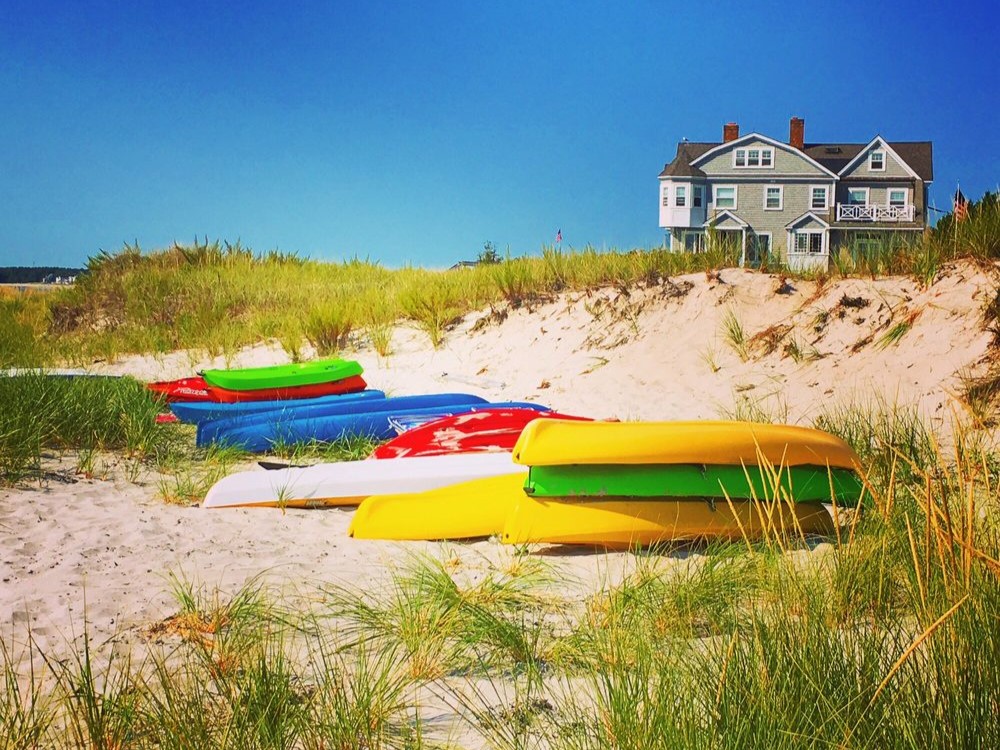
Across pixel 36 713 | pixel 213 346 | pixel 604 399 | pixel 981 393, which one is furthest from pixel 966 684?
pixel 213 346

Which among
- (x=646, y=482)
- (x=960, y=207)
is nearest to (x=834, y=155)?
(x=960, y=207)

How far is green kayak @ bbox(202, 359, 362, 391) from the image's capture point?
338 inches

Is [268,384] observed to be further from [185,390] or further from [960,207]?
[960,207]

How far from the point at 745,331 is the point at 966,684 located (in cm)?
774

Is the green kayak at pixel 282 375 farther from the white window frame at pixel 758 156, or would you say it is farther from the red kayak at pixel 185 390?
the white window frame at pixel 758 156

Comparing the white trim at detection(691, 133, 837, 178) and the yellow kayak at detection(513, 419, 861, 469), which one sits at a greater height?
the white trim at detection(691, 133, 837, 178)

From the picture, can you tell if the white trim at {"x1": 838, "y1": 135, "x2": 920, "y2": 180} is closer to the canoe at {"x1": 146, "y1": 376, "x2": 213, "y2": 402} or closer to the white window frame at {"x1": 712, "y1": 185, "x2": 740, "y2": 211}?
the white window frame at {"x1": 712, "y1": 185, "x2": 740, "y2": 211}

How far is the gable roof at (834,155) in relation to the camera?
137ft

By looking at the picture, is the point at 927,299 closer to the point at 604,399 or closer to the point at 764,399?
the point at 764,399

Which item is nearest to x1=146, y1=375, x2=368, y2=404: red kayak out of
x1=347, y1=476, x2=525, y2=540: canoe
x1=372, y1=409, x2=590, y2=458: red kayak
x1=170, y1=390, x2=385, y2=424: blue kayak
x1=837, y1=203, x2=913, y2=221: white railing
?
x1=170, y1=390, x2=385, y2=424: blue kayak

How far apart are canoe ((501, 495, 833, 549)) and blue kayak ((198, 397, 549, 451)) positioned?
8.43 feet

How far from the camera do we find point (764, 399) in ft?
26.1

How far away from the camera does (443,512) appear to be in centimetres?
437

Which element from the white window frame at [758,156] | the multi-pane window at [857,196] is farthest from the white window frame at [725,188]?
the multi-pane window at [857,196]
